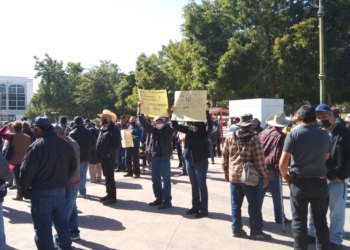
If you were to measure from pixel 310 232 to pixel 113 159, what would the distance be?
437cm

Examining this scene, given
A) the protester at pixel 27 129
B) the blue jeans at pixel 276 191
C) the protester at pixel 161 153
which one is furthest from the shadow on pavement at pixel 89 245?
the protester at pixel 27 129

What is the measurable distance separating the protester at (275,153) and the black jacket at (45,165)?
3.31 m

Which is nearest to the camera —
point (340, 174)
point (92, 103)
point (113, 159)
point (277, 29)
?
point (340, 174)

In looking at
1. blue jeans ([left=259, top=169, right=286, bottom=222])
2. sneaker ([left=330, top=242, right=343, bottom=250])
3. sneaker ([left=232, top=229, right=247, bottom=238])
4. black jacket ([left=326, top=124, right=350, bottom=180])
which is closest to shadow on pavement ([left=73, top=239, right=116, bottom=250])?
sneaker ([left=232, top=229, right=247, bottom=238])

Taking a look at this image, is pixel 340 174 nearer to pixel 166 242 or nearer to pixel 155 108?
pixel 166 242

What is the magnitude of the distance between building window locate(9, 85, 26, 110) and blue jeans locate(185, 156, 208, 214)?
96852 millimetres

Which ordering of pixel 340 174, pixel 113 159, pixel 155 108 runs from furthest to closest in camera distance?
pixel 113 159, pixel 155 108, pixel 340 174

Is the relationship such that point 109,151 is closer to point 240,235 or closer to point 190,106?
point 190,106

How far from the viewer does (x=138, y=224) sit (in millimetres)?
6441

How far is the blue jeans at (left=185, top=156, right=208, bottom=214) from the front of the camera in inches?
263

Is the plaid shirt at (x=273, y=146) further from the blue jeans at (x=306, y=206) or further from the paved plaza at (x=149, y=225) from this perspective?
the blue jeans at (x=306, y=206)

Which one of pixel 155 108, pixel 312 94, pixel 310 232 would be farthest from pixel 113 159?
pixel 312 94

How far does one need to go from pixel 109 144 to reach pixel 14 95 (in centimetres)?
9576

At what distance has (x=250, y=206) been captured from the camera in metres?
5.61
